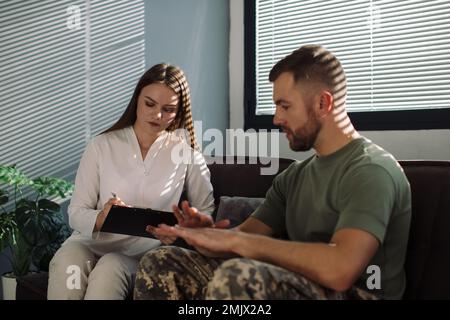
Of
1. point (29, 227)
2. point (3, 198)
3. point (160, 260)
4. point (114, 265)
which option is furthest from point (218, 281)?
point (3, 198)

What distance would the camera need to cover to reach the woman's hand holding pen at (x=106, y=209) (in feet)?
6.40

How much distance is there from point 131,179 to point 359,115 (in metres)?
1.22

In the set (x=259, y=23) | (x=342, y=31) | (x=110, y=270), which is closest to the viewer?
(x=110, y=270)

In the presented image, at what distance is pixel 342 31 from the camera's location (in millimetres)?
2932

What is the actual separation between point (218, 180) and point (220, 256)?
2.84ft

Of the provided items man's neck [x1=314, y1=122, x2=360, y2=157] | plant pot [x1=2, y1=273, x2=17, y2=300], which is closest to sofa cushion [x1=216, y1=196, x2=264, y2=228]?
man's neck [x1=314, y1=122, x2=360, y2=157]

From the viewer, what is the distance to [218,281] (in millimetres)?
1295

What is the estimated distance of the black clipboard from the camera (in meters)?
1.85

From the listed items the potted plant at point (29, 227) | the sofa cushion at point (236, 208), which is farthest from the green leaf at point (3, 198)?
the sofa cushion at point (236, 208)

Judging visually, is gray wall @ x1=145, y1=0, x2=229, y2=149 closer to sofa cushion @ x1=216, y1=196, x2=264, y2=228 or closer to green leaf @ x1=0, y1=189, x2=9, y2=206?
green leaf @ x1=0, y1=189, x2=9, y2=206

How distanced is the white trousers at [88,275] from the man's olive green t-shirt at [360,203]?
533 millimetres

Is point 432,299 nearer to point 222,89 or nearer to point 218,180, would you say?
point 218,180

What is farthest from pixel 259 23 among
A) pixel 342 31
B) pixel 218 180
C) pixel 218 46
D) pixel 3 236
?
pixel 3 236

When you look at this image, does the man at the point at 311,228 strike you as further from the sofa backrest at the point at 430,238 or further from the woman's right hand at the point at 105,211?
the woman's right hand at the point at 105,211
